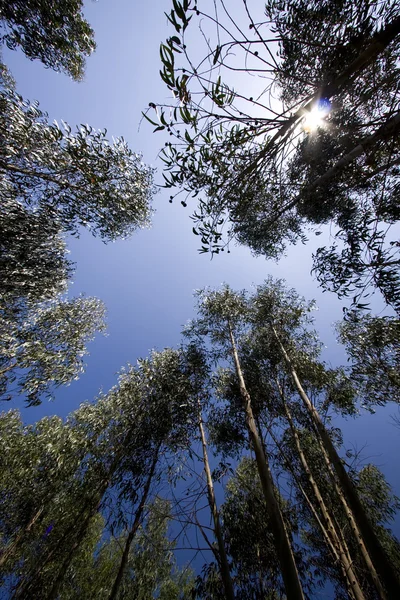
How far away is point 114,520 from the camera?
4918mm

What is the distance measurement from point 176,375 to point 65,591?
6.82 m

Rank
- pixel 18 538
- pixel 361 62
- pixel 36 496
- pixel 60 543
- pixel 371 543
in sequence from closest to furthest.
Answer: pixel 361 62 < pixel 371 543 < pixel 60 543 < pixel 36 496 < pixel 18 538

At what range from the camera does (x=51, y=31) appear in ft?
15.8

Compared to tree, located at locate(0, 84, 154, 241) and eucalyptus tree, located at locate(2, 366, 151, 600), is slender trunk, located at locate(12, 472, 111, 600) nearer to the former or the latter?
eucalyptus tree, located at locate(2, 366, 151, 600)

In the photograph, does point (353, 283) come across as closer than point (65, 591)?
Yes

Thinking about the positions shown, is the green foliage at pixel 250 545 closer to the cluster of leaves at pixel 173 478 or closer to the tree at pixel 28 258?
the cluster of leaves at pixel 173 478

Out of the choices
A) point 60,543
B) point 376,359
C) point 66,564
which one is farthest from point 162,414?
point 376,359

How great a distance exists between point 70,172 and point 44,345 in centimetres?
482

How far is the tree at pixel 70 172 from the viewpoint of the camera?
457cm

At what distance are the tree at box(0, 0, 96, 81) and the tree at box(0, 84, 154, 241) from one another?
133 centimetres

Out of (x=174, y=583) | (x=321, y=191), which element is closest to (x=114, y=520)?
(x=174, y=583)

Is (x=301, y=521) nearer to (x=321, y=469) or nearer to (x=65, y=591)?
(x=321, y=469)

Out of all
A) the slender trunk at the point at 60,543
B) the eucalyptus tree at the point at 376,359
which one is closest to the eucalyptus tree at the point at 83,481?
the slender trunk at the point at 60,543

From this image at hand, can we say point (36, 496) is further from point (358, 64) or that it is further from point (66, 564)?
point (358, 64)
